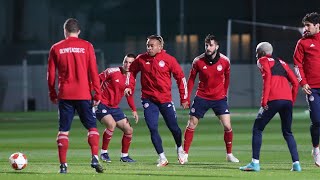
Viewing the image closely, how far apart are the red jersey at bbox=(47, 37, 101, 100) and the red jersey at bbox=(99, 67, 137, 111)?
4.28 metres

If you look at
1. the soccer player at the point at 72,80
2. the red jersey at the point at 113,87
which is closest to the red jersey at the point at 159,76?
the red jersey at the point at 113,87

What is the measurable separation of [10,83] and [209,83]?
113 ft

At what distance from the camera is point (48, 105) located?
49.9 metres

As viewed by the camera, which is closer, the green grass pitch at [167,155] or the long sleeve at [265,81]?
the green grass pitch at [167,155]

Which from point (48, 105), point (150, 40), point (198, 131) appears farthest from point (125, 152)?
point (48, 105)

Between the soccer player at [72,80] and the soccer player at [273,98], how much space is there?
7.79 feet

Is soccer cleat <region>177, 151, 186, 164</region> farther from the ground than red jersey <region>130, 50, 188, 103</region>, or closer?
closer

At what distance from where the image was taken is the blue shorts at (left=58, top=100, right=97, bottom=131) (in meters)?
14.1

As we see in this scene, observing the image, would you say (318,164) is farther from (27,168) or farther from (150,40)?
(27,168)

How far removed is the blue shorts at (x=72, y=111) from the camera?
46.2ft

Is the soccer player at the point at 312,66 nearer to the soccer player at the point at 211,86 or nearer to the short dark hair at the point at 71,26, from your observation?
the soccer player at the point at 211,86

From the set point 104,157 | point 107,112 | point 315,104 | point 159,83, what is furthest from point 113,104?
point 315,104

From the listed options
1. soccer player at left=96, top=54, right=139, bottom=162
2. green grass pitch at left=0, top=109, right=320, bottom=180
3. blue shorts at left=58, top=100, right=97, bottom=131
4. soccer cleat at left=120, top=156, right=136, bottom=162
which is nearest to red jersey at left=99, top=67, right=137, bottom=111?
soccer player at left=96, top=54, right=139, bottom=162

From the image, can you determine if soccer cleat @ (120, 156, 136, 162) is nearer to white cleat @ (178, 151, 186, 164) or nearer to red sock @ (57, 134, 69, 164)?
white cleat @ (178, 151, 186, 164)
